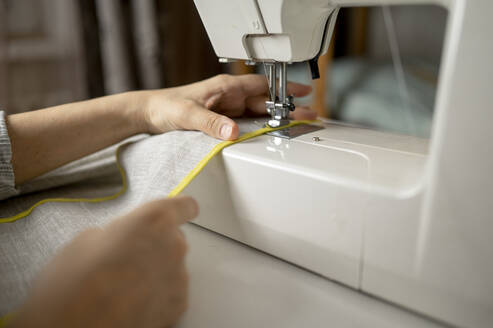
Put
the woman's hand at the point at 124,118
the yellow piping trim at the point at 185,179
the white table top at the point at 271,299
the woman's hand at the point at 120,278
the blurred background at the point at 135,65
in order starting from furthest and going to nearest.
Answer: the blurred background at the point at 135,65, the woman's hand at the point at 124,118, the yellow piping trim at the point at 185,179, the white table top at the point at 271,299, the woman's hand at the point at 120,278

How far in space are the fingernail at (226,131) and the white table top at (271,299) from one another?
0.19 metres

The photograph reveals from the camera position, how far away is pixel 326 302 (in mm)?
442

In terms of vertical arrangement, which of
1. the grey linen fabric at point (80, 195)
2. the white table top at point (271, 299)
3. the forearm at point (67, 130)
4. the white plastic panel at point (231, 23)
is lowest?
the white table top at point (271, 299)

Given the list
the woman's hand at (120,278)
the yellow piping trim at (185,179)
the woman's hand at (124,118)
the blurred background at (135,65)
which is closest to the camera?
the woman's hand at (120,278)

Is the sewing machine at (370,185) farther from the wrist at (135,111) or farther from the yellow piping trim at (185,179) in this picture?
the wrist at (135,111)

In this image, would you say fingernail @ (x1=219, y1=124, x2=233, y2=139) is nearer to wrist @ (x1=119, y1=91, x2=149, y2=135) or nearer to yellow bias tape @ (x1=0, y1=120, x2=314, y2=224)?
yellow bias tape @ (x1=0, y1=120, x2=314, y2=224)

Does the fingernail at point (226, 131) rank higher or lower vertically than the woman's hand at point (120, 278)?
higher

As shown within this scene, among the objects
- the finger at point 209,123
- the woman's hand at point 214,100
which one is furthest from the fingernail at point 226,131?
the woman's hand at point 214,100

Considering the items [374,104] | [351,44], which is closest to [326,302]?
[374,104]

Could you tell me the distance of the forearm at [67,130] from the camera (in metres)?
0.67

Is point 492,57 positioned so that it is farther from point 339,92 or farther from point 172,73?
point 172,73

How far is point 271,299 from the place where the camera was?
1.44ft

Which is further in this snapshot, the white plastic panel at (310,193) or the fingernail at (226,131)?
the fingernail at (226,131)

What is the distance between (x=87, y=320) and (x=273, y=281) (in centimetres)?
25
